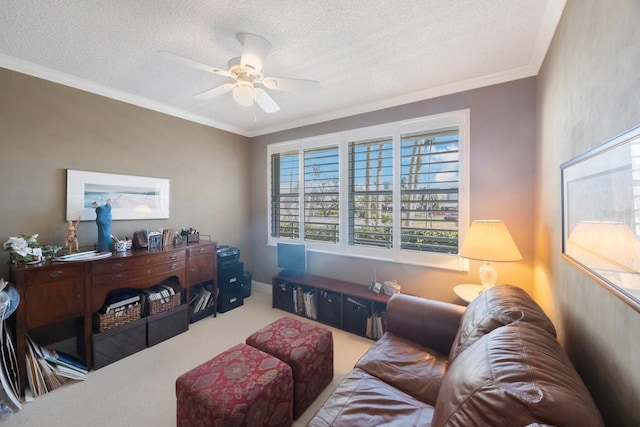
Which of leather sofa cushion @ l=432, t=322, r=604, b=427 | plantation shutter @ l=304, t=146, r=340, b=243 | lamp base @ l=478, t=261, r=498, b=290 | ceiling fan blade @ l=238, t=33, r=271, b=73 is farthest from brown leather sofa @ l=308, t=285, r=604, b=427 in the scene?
ceiling fan blade @ l=238, t=33, r=271, b=73

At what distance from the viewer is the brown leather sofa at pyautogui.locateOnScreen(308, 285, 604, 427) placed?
2.21ft

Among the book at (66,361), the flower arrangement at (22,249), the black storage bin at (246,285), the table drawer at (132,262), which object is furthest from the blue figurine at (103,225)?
the black storage bin at (246,285)

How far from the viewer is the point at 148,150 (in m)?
3.02

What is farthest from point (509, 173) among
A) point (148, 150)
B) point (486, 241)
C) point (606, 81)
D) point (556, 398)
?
point (148, 150)

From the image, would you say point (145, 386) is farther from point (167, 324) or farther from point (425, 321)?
point (425, 321)

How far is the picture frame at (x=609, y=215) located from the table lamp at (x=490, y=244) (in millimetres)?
630

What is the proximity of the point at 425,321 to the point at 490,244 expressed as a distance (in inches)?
32.2

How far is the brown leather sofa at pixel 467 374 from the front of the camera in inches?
26.5

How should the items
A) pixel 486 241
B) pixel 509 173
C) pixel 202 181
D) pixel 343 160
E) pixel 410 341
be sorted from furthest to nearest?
pixel 202 181 < pixel 343 160 < pixel 509 173 < pixel 486 241 < pixel 410 341

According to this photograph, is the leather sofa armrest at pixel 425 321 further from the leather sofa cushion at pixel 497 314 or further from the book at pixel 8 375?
the book at pixel 8 375

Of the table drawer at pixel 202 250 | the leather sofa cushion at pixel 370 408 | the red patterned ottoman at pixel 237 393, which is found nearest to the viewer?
the leather sofa cushion at pixel 370 408

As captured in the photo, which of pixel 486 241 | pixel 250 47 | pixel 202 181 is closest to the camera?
pixel 250 47

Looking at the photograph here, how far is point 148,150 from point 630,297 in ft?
13.0

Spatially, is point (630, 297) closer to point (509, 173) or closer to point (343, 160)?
point (509, 173)
